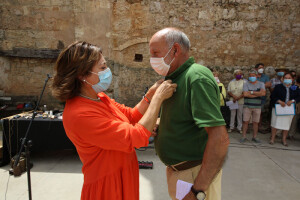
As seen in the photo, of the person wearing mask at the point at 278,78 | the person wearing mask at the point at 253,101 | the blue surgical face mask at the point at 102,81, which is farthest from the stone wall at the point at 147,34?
the blue surgical face mask at the point at 102,81

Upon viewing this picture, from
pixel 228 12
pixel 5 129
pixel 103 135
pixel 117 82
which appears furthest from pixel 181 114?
pixel 228 12

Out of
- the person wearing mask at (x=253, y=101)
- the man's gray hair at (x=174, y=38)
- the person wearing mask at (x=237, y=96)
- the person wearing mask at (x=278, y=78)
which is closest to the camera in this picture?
the man's gray hair at (x=174, y=38)

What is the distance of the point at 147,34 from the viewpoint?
6449mm

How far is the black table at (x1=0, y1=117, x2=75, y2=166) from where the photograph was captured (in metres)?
3.67

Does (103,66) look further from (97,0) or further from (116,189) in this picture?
(97,0)

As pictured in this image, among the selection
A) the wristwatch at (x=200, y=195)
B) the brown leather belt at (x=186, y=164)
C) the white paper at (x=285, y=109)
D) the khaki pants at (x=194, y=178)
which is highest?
the brown leather belt at (x=186, y=164)

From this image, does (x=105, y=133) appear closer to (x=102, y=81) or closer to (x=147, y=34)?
(x=102, y=81)

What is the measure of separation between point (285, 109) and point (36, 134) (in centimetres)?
568

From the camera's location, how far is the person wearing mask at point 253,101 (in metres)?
5.16

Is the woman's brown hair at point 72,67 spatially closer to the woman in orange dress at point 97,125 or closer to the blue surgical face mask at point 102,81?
the woman in orange dress at point 97,125

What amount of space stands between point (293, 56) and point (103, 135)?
7.53 m

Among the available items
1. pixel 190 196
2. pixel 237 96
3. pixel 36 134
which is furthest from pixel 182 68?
pixel 237 96

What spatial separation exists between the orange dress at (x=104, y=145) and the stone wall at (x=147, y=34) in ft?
15.8

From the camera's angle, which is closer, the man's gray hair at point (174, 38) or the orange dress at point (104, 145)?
the orange dress at point (104, 145)
